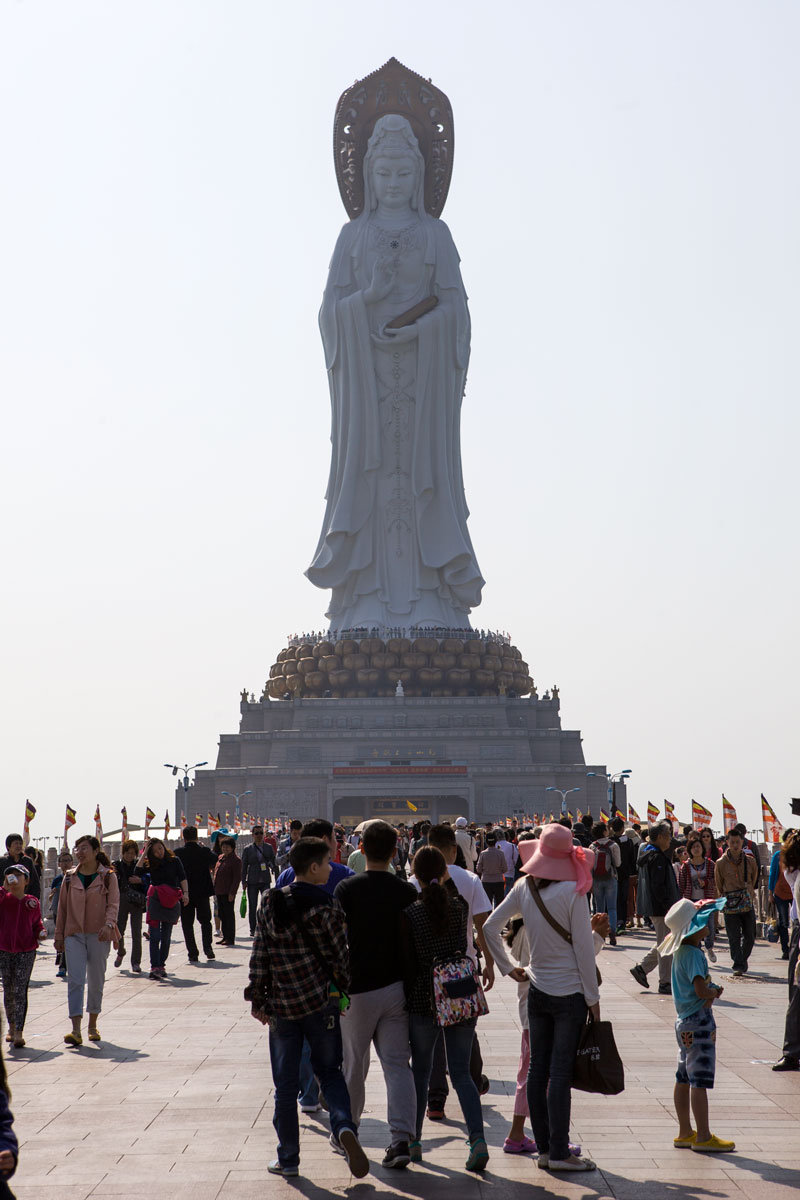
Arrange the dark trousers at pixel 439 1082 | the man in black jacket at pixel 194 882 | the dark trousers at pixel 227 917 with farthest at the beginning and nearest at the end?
the dark trousers at pixel 227 917, the man in black jacket at pixel 194 882, the dark trousers at pixel 439 1082

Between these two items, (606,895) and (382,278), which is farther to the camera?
(382,278)

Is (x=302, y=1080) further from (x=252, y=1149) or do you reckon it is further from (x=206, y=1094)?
(x=252, y=1149)

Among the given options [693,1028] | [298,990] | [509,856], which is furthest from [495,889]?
[298,990]

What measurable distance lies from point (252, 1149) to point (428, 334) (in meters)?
39.0

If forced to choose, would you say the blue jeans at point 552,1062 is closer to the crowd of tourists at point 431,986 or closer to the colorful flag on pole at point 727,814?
the crowd of tourists at point 431,986

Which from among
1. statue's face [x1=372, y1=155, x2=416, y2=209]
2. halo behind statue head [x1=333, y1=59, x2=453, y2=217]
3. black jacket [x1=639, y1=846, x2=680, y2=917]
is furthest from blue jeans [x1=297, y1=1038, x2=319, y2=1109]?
halo behind statue head [x1=333, y1=59, x2=453, y2=217]

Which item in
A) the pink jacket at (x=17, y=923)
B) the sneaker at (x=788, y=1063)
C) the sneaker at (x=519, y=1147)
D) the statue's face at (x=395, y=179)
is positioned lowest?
the sneaker at (x=519, y=1147)

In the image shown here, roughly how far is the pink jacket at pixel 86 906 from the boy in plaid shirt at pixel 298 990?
3984 mm

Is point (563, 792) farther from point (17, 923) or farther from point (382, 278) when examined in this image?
point (17, 923)

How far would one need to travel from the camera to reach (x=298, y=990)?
19.6 feet

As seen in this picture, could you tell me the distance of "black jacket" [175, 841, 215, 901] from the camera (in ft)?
45.9

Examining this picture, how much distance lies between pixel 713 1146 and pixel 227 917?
10.3m

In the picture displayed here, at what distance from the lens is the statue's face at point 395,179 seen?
146ft

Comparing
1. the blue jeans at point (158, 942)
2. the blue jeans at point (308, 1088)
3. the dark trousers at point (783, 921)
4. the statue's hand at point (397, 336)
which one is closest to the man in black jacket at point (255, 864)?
the blue jeans at point (158, 942)
